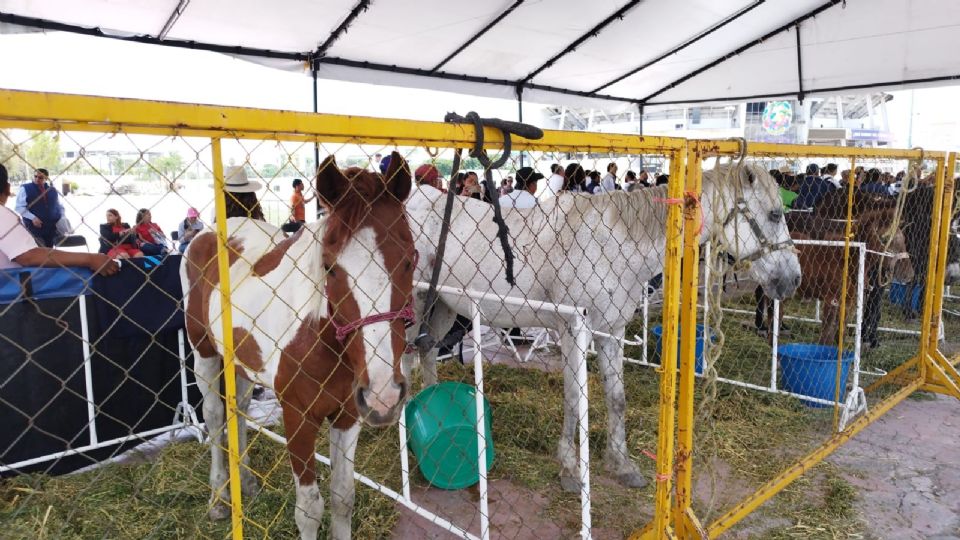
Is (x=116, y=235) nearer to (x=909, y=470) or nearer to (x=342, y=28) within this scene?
(x=342, y=28)

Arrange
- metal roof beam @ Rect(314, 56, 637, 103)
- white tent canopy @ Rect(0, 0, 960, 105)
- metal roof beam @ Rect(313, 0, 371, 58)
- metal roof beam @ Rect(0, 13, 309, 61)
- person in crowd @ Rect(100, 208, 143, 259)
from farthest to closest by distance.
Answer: metal roof beam @ Rect(314, 56, 637, 103), metal roof beam @ Rect(313, 0, 371, 58), white tent canopy @ Rect(0, 0, 960, 105), metal roof beam @ Rect(0, 13, 309, 61), person in crowd @ Rect(100, 208, 143, 259)

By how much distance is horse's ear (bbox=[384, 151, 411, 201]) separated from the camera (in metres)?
1.96

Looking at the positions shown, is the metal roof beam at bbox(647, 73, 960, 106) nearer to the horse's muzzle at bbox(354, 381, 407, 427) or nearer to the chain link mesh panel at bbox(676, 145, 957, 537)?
the chain link mesh panel at bbox(676, 145, 957, 537)

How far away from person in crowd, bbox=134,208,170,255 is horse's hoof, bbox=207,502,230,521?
2280 millimetres

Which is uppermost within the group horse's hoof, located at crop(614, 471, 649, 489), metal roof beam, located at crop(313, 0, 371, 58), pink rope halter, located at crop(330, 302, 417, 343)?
metal roof beam, located at crop(313, 0, 371, 58)

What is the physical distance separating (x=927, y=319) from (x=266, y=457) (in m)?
5.55

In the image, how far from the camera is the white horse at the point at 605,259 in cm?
369

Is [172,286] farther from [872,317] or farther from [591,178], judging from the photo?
[591,178]

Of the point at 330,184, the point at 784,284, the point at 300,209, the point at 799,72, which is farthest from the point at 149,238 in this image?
the point at 799,72

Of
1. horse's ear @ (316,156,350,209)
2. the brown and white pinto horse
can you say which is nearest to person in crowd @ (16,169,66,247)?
the brown and white pinto horse

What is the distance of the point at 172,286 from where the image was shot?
4.27 metres

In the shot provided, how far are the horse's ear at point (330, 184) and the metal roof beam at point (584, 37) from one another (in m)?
8.19

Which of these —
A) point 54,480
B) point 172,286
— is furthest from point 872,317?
point 54,480

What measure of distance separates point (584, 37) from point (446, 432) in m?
7.88
